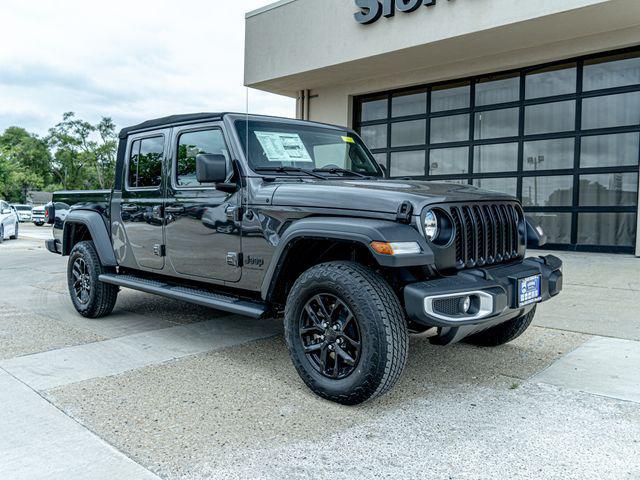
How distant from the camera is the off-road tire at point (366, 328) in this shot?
301cm

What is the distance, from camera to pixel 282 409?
321 centimetres

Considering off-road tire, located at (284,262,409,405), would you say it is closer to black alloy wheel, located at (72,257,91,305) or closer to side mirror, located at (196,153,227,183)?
side mirror, located at (196,153,227,183)

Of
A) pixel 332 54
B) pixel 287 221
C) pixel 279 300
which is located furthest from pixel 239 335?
pixel 332 54

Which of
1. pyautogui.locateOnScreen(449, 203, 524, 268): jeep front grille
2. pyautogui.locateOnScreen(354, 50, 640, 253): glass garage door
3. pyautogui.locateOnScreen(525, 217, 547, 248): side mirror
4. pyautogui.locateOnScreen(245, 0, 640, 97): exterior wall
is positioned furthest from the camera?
pyautogui.locateOnScreen(354, 50, 640, 253): glass garage door

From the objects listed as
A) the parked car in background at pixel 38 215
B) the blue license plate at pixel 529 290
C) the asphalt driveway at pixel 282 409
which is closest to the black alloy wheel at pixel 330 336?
the asphalt driveway at pixel 282 409

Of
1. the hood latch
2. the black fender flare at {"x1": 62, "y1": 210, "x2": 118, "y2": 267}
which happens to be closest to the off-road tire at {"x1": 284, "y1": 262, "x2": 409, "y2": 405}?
the hood latch

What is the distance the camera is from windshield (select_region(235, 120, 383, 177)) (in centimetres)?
417

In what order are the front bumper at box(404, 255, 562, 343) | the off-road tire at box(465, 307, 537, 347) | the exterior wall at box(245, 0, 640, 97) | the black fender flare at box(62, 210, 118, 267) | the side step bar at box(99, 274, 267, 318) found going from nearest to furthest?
1. the front bumper at box(404, 255, 562, 343)
2. the side step bar at box(99, 274, 267, 318)
3. the off-road tire at box(465, 307, 537, 347)
4. the black fender flare at box(62, 210, 118, 267)
5. the exterior wall at box(245, 0, 640, 97)

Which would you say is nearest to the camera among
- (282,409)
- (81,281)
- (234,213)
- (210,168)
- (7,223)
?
(282,409)

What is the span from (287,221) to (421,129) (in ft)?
32.9

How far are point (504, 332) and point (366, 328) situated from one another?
70.1 inches

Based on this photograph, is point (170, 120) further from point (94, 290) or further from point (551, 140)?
point (551, 140)

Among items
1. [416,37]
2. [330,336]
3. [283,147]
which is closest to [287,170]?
[283,147]

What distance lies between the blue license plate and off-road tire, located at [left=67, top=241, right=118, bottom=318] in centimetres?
390
